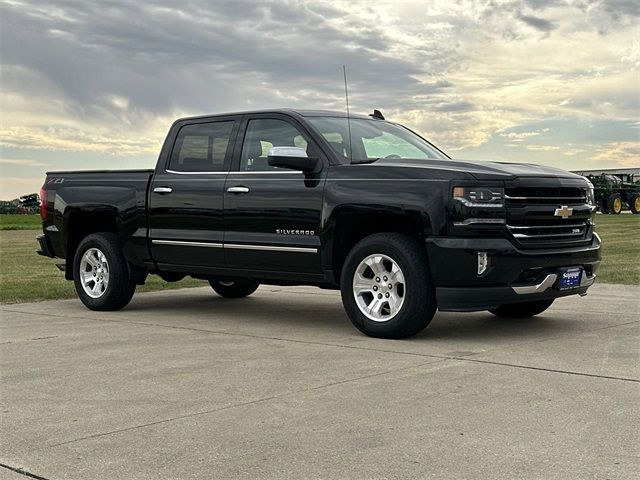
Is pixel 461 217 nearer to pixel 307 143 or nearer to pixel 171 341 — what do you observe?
pixel 307 143

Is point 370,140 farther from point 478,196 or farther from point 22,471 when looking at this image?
point 22,471

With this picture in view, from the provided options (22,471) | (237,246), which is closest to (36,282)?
(237,246)

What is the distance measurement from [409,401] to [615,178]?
133 ft

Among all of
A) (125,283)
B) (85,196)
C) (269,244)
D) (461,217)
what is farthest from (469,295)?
(85,196)

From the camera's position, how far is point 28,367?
21.2 feet

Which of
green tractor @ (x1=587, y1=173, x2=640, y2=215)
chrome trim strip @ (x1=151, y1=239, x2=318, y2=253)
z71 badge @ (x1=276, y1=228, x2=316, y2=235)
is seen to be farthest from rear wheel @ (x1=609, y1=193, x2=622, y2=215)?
z71 badge @ (x1=276, y1=228, x2=316, y2=235)

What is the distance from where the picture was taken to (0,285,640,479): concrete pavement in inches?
159

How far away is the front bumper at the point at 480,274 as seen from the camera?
7.16 metres

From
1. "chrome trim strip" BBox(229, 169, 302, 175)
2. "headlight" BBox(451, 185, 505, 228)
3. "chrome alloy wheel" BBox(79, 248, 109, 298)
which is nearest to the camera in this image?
"headlight" BBox(451, 185, 505, 228)

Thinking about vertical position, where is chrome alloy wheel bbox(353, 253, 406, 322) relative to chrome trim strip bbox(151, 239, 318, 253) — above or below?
below

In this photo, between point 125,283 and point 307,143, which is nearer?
point 307,143

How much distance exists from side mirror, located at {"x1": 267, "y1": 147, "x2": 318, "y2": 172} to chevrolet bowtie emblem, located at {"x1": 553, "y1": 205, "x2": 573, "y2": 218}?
2133mm

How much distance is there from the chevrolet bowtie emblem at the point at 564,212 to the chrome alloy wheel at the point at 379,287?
147cm

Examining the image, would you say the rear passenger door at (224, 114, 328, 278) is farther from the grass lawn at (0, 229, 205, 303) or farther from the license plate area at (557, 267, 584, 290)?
the grass lawn at (0, 229, 205, 303)
